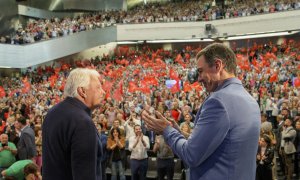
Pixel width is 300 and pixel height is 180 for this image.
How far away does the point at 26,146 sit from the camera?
706 centimetres

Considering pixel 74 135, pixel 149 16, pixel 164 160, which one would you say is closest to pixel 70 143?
pixel 74 135

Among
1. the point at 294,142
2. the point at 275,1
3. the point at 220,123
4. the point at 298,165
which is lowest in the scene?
the point at 298,165

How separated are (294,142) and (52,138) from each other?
7.53 metres

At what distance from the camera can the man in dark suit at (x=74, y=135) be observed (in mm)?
2285

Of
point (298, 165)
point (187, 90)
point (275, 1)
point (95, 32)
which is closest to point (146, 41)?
point (95, 32)

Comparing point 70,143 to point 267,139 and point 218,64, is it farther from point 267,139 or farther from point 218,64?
point 267,139

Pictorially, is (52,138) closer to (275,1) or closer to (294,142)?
(294,142)

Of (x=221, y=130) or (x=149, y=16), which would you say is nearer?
(x=221, y=130)

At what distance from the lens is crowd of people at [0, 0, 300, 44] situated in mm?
30328

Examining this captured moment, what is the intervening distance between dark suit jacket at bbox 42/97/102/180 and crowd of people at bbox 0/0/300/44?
26.4 meters

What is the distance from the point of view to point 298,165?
948 centimetres

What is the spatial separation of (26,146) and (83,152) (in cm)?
507

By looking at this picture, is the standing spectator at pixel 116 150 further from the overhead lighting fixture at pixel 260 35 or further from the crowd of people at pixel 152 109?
the overhead lighting fixture at pixel 260 35

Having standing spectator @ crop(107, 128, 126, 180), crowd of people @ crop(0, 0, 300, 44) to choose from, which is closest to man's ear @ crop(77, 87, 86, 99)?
standing spectator @ crop(107, 128, 126, 180)
